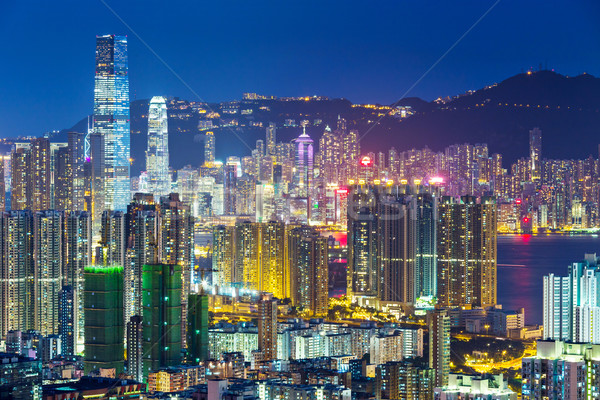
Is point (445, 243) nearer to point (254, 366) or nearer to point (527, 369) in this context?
point (254, 366)

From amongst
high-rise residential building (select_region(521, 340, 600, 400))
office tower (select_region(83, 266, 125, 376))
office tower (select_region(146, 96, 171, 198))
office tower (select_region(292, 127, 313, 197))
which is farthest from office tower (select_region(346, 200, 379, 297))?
high-rise residential building (select_region(521, 340, 600, 400))

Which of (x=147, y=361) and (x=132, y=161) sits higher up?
(x=132, y=161)

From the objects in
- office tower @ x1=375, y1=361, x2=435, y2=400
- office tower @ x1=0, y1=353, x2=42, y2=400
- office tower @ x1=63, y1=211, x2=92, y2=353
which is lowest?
office tower @ x1=375, y1=361, x2=435, y2=400

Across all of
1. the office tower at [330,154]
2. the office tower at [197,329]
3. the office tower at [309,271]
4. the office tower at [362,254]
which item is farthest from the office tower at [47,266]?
the office tower at [330,154]

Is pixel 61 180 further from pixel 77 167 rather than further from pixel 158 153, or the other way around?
pixel 158 153

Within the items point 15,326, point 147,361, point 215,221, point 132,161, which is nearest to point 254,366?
point 147,361

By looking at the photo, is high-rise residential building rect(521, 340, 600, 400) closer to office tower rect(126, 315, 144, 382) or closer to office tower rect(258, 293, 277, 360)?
office tower rect(126, 315, 144, 382)

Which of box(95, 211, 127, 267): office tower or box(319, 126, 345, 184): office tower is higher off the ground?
box(319, 126, 345, 184): office tower
